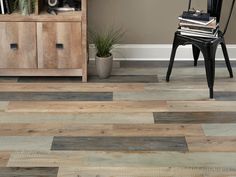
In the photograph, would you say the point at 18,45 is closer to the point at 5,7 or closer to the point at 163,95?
the point at 5,7

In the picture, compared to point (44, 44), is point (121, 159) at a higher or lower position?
lower

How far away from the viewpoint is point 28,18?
11.3ft

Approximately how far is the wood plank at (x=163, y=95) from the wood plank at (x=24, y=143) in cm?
76

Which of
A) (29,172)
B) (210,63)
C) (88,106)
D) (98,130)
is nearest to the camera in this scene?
(29,172)

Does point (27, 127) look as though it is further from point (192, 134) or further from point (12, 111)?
point (192, 134)

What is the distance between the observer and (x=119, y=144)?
269 cm

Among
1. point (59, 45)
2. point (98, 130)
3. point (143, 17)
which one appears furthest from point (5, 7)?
point (98, 130)

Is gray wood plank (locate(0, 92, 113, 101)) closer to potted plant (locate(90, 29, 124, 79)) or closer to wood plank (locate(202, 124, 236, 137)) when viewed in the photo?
potted plant (locate(90, 29, 124, 79))

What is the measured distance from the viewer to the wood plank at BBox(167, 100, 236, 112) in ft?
10.3

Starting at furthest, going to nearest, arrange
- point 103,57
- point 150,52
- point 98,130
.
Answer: point 150,52
point 103,57
point 98,130

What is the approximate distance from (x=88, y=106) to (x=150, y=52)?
3.54 feet

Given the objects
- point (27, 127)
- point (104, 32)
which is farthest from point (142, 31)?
point (27, 127)

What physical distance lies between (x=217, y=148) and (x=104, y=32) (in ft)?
5.54

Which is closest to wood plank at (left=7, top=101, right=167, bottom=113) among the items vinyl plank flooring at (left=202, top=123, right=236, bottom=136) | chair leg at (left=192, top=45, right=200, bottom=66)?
vinyl plank flooring at (left=202, top=123, right=236, bottom=136)
